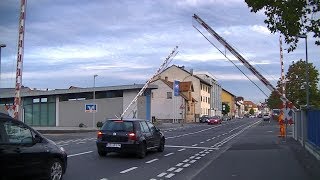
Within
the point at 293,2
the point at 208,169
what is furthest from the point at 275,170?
the point at 293,2

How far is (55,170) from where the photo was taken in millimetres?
11172

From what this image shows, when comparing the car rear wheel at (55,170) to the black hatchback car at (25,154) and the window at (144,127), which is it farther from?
the window at (144,127)

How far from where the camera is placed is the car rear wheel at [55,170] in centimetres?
1097

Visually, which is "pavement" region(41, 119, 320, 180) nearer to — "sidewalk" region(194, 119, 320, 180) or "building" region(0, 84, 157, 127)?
"sidewalk" region(194, 119, 320, 180)

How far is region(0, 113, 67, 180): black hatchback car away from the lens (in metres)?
9.70

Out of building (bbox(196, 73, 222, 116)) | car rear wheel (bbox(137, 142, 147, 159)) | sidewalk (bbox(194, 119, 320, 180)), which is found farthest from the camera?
building (bbox(196, 73, 222, 116))

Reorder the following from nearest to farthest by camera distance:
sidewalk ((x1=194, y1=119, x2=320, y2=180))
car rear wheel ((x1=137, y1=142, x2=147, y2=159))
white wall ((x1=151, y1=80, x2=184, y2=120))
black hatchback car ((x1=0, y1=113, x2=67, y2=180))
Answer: black hatchback car ((x1=0, y1=113, x2=67, y2=180)) → sidewalk ((x1=194, y1=119, x2=320, y2=180)) → car rear wheel ((x1=137, y1=142, x2=147, y2=159)) → white wall ((x1=151, y1=80, x2=184, y2=120))

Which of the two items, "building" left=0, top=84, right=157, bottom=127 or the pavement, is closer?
the pavement

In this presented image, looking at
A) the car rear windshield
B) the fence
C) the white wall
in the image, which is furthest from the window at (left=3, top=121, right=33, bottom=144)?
the white wall

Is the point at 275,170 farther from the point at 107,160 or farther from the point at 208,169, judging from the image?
the point at 107,160

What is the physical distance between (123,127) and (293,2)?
772 cm

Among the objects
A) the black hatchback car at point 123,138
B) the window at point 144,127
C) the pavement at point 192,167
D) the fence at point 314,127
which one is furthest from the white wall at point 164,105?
the black hatchback car at point 123,138

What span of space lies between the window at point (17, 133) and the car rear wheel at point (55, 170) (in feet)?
2.93

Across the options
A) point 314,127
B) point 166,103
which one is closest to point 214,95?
point 166,103
